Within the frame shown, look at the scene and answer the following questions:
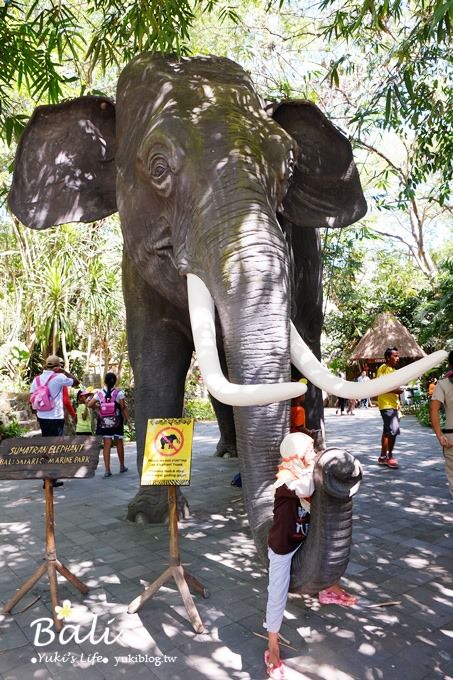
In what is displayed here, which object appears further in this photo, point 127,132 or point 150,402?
point 150,402

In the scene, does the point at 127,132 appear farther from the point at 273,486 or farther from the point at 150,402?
the point at 273,486

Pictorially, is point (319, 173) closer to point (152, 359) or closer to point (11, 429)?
point (152, 359)

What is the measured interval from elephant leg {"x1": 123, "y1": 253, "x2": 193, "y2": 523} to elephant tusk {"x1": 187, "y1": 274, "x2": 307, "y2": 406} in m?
1.54

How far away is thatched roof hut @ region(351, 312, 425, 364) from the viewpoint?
18.7 meters

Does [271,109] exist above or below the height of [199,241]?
above

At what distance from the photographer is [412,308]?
22.0 meters

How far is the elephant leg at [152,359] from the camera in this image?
4.90 m

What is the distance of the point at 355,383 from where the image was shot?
2.57 metres

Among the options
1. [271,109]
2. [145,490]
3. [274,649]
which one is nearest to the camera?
[274,649]

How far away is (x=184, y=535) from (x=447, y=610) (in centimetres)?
221

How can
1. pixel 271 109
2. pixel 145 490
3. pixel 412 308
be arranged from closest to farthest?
1. pixel 271 109
2. pixel 145 490
3. pixel 412 308

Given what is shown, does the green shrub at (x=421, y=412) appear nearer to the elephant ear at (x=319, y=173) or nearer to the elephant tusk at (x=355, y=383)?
→ the elephant ear at (x=319, y=173)

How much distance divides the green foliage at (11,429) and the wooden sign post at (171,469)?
8.08 meters

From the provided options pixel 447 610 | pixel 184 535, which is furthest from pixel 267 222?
pixel 184 535
